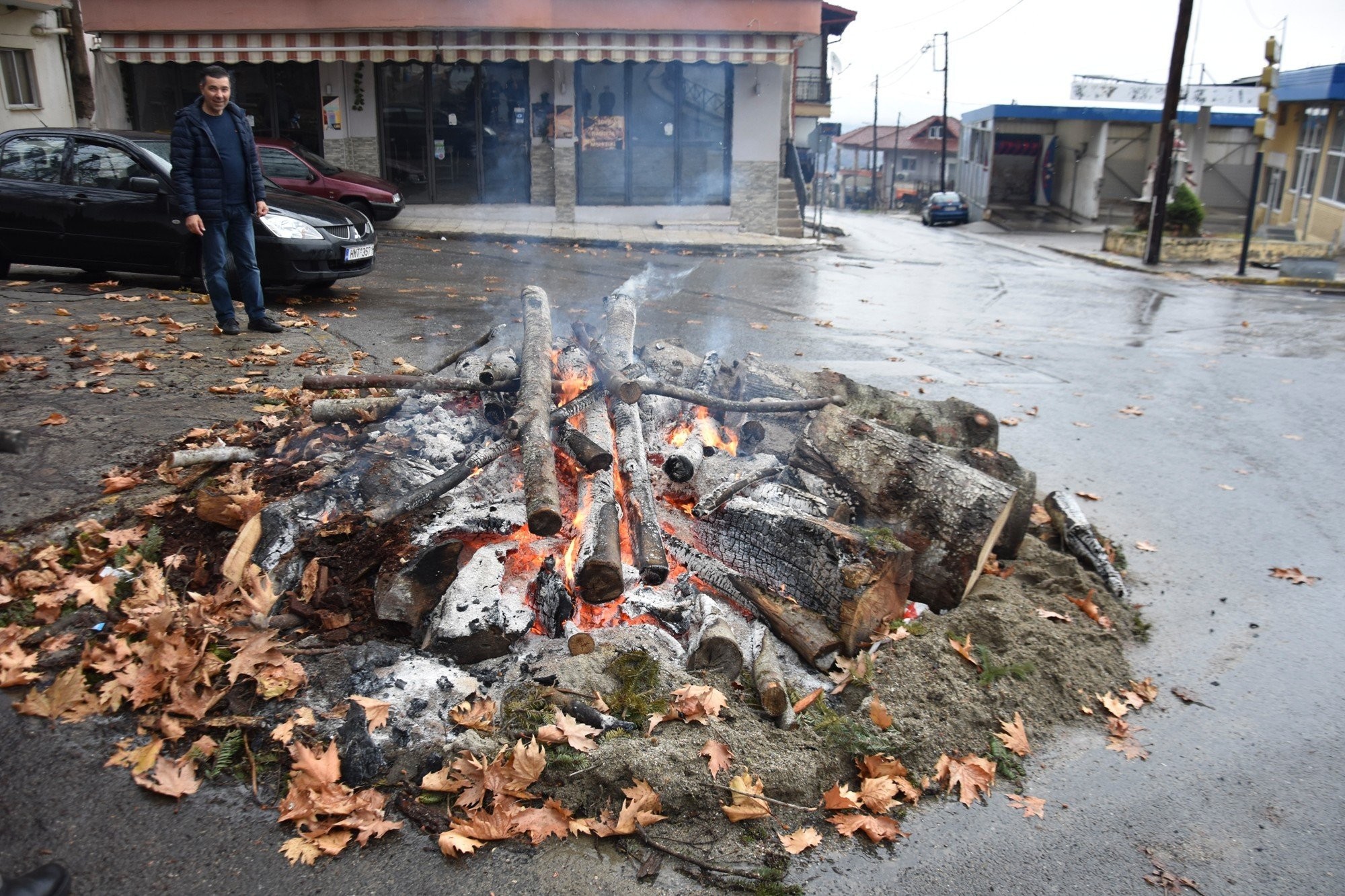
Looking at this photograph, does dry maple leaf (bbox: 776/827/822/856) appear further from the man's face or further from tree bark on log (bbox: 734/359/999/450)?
the man's face

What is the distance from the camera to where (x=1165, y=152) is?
21.2 m

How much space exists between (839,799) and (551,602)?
1.41m

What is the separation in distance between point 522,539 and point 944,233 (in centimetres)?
3153

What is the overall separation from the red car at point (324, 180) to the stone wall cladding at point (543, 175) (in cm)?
375

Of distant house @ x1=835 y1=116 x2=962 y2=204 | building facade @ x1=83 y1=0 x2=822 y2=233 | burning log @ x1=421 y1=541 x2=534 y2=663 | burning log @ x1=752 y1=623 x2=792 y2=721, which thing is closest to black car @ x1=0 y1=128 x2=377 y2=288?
burning log @ x1=421 y1=541 x2=534 y2=663

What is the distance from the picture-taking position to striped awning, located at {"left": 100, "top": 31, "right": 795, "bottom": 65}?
1917 cm

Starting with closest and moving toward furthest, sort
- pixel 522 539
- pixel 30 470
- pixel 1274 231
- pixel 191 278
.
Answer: pixel 522 539 → pixel 30 470 → pixel 191 278 → pixel 1274 231

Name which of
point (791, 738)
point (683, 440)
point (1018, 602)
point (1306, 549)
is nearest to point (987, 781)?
point (791, 738)

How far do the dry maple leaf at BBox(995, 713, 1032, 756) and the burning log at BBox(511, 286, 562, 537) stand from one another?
2053 millimetres

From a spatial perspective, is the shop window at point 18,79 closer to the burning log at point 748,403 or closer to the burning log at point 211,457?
the burning log at point 211,457

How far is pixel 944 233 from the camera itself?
32.8 metres

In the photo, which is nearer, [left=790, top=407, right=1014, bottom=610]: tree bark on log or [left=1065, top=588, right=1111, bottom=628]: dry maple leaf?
[left=790, top=407, right=1014, bottom=610]: tree bark on log

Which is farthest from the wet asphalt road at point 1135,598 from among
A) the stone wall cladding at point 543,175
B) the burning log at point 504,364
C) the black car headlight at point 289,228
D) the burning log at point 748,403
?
the stone wall cladding at point 543,175

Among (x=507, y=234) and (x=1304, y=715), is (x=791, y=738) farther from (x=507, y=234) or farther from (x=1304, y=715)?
(x=507, y=234)
